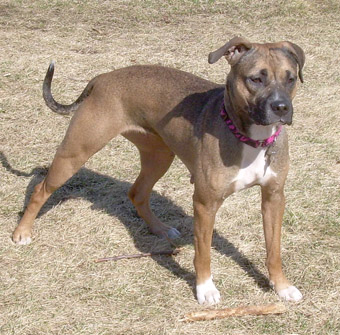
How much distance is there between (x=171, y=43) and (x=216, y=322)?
6.11 metres

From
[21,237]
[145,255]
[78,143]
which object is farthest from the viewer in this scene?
[21,237]

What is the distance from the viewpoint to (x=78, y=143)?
4.98 metres

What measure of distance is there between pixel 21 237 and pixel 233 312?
195 centimetres

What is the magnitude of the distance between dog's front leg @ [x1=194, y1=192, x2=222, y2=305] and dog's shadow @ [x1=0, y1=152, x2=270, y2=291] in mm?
286

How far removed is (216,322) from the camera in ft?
14.4

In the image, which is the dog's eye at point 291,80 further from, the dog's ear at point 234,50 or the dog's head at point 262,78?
the dog's ear at point 234,50

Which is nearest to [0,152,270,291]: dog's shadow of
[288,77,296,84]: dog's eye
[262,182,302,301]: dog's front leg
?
[262,182,302,301]: dog's front leg

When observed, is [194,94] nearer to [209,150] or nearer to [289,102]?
[209,150]

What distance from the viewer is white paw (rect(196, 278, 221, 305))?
15.0ft

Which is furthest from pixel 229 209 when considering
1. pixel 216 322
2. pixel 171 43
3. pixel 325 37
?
pixel 325 37

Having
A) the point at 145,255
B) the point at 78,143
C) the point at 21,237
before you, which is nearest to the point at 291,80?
the point at 78,143

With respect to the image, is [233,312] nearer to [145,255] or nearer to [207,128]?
[145,255]

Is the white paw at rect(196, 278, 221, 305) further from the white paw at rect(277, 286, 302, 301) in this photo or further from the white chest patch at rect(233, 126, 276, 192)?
the white chest patch at rect(233, 126, 276, 192)

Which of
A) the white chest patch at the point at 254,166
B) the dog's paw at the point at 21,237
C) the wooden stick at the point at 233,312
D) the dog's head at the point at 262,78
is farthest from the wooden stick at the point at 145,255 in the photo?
the dog's head at the point at 262,78
